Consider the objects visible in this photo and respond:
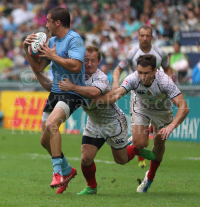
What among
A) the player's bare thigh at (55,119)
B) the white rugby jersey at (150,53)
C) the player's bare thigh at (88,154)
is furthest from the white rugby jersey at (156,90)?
the white rugby jersey at (150,53)

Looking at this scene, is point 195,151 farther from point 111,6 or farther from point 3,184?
point 111,6

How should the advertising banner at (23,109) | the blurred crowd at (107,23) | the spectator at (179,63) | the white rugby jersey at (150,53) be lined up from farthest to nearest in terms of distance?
the blurred crowd at (107,23), the advertising banner at (23,109), the spectator at (179,63), the white rugby jersey at (150,53)

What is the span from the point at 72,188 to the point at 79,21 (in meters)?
14.9

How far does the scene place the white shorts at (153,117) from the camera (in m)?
7.26

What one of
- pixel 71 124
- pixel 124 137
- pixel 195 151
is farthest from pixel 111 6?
pixel 124 137

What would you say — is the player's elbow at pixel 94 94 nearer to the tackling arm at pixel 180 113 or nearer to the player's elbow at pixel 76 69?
the player's elbow at pixel 76 69

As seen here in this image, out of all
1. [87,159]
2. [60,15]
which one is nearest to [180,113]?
[87,159]

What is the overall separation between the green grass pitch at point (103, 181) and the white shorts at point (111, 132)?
0.68 m

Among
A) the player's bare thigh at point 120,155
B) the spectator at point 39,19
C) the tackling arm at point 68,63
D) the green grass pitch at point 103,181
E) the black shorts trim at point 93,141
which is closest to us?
the green grass pitch at point 103,181

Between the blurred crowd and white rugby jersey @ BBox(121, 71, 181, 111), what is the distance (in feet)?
25.3

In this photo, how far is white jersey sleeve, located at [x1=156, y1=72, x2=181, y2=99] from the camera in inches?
244

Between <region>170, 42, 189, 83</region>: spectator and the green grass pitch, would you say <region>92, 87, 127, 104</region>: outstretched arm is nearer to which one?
the green grass pitch

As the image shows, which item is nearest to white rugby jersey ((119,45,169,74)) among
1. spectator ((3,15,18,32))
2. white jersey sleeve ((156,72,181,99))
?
white jersey sleeve ((156,72,181,99))

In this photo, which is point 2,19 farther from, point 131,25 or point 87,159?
point 87,159
